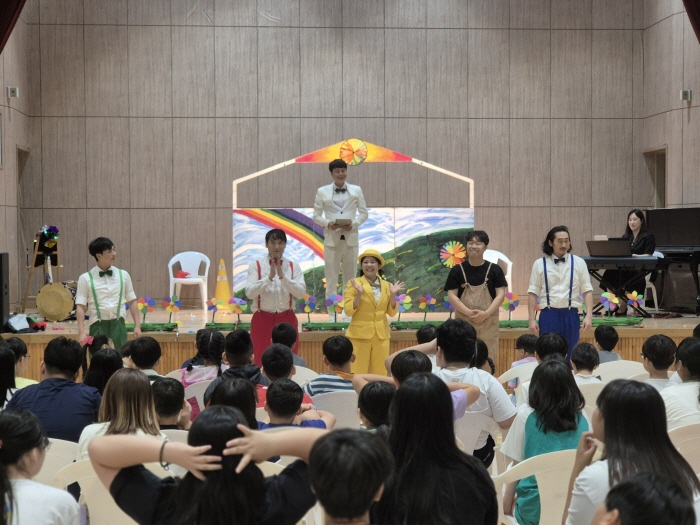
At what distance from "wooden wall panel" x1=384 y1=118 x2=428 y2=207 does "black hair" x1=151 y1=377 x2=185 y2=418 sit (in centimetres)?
923

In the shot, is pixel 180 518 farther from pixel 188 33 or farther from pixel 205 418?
pixel 188 33

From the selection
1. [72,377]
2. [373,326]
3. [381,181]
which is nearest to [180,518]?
[72,377]

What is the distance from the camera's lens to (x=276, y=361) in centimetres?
428

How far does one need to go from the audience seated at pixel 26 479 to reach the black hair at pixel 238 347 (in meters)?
2.21

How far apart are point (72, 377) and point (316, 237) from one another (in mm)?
6875

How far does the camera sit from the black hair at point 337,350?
4781 millimetres

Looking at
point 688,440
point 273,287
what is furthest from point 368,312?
point 688,440

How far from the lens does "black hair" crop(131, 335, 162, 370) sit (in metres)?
4.68

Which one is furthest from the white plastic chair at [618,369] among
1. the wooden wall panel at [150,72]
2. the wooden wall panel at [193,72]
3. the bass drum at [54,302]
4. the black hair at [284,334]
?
the wooden wall panel at [150,72]

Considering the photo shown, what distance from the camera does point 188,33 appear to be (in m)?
12.3

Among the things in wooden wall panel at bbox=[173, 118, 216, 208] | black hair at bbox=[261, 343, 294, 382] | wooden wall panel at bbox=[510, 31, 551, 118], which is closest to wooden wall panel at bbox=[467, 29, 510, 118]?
wooden wall panel at bbox=[510, 31, 551, 118]

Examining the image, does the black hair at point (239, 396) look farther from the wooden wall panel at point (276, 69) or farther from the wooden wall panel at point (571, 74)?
the wooden wall panel at point (571, 74)

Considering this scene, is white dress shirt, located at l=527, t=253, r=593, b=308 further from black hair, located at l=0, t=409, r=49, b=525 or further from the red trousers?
black hair, located at l=0, t=409, r=49, b=525

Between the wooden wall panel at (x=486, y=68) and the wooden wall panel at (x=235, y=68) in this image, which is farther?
the wooden wall panel at (x=486, y=68)
